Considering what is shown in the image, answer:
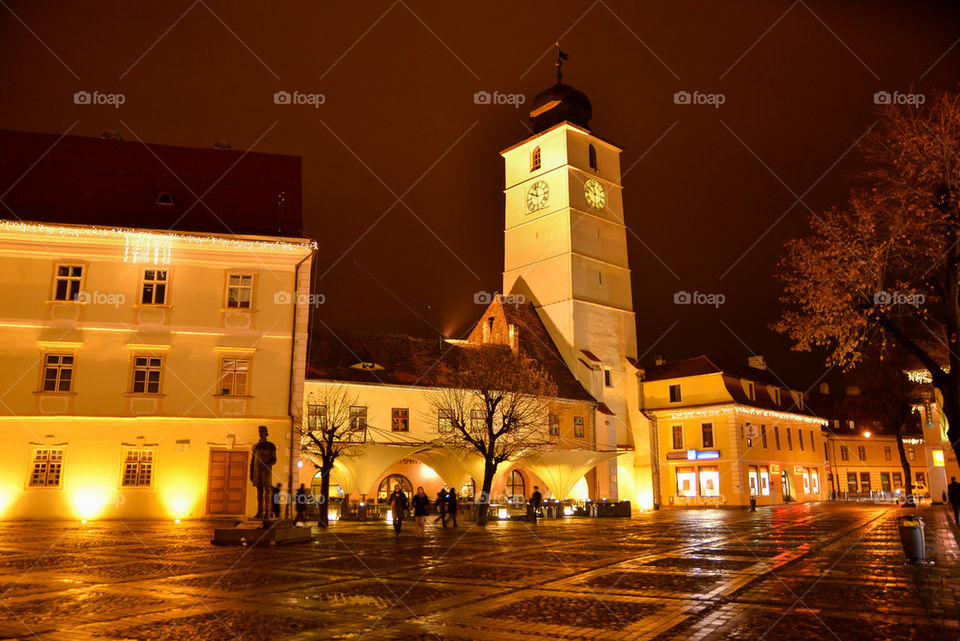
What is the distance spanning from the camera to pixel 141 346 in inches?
1095

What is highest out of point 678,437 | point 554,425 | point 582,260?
point 582,260

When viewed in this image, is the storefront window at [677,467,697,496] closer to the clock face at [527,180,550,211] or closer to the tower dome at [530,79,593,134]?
the clock face at [527,180,550,211]

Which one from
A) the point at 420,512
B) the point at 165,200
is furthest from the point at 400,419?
the point at 420,512

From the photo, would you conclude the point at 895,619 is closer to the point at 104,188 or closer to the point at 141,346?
the point at 141,346

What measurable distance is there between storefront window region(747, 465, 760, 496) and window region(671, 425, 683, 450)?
488cm

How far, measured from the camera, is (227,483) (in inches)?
1076

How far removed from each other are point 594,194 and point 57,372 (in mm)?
41721

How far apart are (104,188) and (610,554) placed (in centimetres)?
2466

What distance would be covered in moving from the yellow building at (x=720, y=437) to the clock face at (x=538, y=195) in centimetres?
1535

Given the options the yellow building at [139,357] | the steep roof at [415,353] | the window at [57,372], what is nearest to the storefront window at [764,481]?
the steep roof at [415,353]

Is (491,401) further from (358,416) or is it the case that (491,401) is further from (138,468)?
(138,468)

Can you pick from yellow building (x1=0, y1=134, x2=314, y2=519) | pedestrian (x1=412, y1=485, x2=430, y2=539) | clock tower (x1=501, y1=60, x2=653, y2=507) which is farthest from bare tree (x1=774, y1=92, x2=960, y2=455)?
clock tower (x1=501, y1=60, x2=653, y2=507)

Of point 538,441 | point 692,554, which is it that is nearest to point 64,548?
point 692,554

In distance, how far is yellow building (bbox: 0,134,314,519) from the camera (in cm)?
2612
